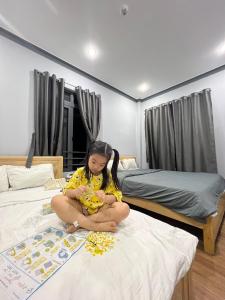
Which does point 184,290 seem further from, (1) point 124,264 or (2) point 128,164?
(2) point 128,164

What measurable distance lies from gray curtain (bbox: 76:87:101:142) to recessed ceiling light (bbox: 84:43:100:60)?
1.90 ft

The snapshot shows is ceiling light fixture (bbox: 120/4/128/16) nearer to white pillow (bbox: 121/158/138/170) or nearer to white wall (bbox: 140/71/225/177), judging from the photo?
white wall (bbox: 140/71/225/177)

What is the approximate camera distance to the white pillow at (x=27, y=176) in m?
1.60

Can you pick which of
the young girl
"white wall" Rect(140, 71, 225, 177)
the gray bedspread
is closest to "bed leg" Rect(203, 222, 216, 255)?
the gray bedspread

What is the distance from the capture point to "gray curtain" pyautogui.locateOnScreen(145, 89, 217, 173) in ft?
9.39

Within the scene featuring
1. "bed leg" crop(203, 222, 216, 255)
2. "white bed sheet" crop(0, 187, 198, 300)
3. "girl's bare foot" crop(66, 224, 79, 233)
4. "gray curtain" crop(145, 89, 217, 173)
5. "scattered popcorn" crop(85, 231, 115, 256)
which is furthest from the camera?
"gray curtain" crop(145, 89, 217, 173)

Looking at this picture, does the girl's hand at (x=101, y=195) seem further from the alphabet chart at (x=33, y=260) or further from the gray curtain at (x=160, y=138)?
the gray curtain at (x=160, y=138)

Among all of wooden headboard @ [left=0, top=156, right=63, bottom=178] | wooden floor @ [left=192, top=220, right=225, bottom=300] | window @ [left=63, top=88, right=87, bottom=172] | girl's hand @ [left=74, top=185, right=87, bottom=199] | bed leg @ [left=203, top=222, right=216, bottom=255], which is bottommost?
wooden floor @ [left=192, top=220, right=225, bottom=300]

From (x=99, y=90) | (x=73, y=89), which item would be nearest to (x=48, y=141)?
(x=73, y=89)

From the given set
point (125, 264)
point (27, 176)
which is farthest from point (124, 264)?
point (27, 176)

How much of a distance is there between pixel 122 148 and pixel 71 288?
133 inches

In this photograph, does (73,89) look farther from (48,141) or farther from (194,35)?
(194,35)

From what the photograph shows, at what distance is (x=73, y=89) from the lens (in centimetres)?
279

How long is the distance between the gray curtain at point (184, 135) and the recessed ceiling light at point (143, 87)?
543mm
